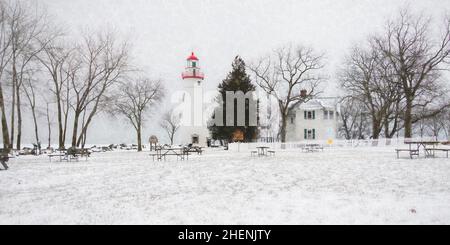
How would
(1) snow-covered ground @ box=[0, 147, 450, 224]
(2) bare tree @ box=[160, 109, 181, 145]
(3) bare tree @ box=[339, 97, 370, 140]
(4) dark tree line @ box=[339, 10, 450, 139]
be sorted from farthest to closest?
1. (2) bare tree @ box=[160, 109, 181, 145]
2. (3) bare tree @ box=[339, 97, 370, 140]
3. (4) dark tree line @ box=[339, 10, 450, 139]
4. (1) snow-covered ground @ box=[0, 147, 450, 224]

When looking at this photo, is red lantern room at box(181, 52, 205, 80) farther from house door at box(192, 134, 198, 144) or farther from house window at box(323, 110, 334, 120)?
house window at box(323, 110, 334, 120)

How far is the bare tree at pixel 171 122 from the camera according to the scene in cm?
7654

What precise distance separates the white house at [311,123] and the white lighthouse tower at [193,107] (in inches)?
514

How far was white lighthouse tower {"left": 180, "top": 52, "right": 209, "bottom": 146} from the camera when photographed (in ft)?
144

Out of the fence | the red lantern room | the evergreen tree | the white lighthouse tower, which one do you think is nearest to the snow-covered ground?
the fence

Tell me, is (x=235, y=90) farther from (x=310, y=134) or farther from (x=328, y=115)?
(x=328, y=115)

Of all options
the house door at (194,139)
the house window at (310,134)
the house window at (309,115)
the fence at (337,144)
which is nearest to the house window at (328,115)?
the house window at (309,115)

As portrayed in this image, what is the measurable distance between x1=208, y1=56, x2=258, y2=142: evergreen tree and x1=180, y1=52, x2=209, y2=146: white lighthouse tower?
121 inches

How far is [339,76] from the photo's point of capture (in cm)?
3847

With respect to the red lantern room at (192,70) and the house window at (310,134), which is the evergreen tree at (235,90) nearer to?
the red lantern room at (192,70)

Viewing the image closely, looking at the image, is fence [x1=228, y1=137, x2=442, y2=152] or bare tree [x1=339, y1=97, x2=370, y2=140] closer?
fence [x1=228, y1=137, x2=442, y2=152]
